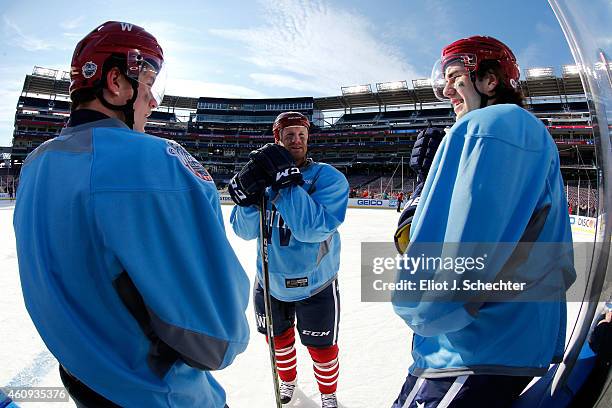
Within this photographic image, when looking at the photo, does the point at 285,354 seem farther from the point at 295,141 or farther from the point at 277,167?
the point at 295,141

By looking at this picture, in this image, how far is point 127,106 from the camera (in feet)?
3.16

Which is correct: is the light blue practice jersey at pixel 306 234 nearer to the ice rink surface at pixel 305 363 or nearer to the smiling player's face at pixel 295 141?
the smiling player's face at pixel 295 141

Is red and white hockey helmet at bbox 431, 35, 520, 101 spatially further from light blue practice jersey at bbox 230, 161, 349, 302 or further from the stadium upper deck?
the stadium upper deck

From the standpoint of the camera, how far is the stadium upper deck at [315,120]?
36562mm

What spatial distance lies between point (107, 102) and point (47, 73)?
4752cm

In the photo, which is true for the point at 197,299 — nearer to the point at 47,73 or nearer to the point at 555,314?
the point at 555,314

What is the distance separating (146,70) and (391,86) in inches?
1704

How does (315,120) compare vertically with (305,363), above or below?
above

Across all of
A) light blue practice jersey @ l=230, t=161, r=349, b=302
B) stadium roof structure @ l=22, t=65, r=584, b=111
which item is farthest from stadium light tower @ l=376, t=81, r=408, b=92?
light blue practice jersey @ l=230, t=161, r=349, b=302

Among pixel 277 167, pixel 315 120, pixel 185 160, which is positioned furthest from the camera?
pixel 315 120

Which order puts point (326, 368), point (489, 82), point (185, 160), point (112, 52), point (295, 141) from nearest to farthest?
1. point (185, 160)
2. point (112, 52)
3. point (489, 82)
4. point (326, 368)
5. point (295, 141)

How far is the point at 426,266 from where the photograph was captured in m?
0.82

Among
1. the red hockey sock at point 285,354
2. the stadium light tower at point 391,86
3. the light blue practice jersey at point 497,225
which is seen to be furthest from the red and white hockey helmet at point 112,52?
the stadium light tower at point 391,86

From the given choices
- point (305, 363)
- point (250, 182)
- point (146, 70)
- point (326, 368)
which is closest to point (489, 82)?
point (146, 70)
